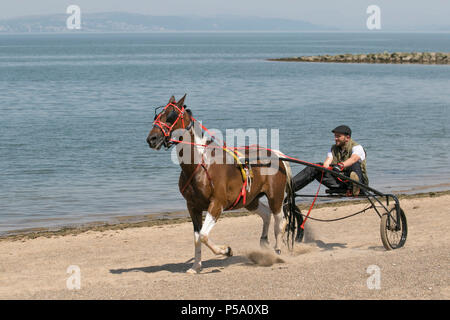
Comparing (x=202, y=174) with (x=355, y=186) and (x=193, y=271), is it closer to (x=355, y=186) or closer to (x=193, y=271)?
Result: (x=193, y=271)

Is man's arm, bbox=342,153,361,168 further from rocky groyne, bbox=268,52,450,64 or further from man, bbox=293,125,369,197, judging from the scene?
rocky groyne, bbox=268,52,450,64

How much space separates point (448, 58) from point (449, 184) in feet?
345

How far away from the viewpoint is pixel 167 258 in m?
12.5

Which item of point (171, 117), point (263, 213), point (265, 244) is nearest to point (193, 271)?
point (265, 244)

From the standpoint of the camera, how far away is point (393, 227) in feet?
39.4

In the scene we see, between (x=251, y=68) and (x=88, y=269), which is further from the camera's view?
(x=251, y=68)

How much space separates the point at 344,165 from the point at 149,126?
2984cm

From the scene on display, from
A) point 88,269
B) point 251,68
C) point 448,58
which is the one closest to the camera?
point 88,269

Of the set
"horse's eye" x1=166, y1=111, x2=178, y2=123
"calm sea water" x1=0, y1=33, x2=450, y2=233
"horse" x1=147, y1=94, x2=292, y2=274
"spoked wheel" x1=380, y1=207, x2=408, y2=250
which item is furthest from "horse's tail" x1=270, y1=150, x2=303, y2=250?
"calm sea water" x1=0, y1=33, x2=450, y2=233

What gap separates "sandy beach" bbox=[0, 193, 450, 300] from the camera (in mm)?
8867

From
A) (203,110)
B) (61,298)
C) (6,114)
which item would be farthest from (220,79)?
Result: (61,298)

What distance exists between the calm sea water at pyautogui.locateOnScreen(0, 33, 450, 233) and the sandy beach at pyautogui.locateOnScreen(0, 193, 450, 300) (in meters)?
3.37
